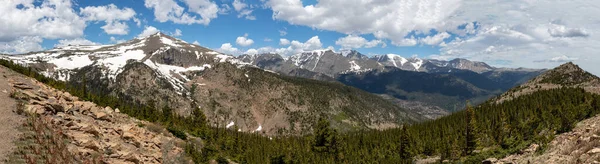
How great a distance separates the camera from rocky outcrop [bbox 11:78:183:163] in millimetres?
37000

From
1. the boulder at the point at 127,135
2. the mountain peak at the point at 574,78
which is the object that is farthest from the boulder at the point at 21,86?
the mountain peak at the point at 574,78

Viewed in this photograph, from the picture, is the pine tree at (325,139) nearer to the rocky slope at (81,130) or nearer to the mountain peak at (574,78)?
the rocky slope at (81,130)

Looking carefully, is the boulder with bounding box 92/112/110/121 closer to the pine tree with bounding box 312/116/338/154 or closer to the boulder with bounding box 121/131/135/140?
the boulder with bounding box 121/131/135/140

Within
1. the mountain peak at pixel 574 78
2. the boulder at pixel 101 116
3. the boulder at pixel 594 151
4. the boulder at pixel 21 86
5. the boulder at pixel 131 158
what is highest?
the mountain peak at pixel 574 78

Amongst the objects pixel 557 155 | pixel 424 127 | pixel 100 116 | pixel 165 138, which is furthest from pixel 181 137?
pixel 424 127

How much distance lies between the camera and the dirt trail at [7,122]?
31.7 m

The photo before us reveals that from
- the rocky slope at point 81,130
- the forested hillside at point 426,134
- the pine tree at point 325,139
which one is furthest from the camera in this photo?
the pine tree at point 325,139

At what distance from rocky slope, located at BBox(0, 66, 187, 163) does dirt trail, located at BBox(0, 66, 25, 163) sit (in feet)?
2.30

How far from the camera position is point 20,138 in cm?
3366

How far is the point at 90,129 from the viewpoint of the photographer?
40.2 meters

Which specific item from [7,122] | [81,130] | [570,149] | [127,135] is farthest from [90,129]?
[570,149]

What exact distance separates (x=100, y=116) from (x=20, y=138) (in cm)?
1495

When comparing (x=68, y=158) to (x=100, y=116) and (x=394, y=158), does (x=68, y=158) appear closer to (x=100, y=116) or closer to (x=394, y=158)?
(x=100, y=116)

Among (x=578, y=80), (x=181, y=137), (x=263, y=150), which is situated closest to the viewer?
(x=181, y=137)
